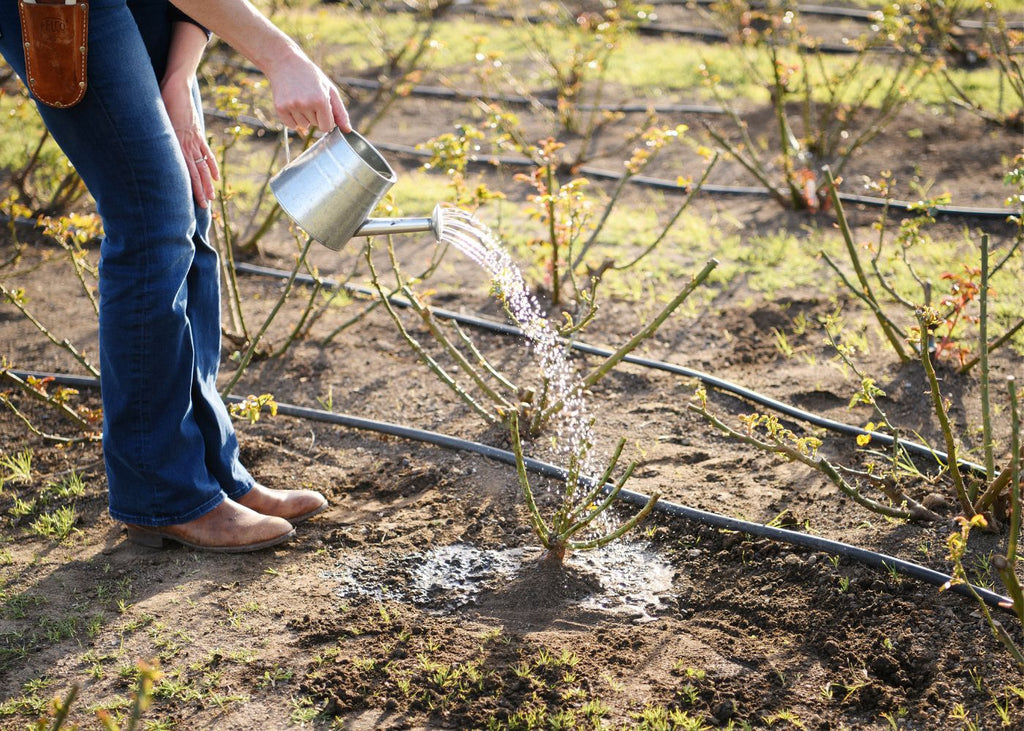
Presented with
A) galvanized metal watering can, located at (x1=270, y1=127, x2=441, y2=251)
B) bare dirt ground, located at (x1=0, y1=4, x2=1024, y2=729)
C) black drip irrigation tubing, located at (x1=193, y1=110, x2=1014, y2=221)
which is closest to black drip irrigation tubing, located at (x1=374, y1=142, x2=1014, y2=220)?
black drip irrigation tubing, located at (x1=193, y1=110, x2=1014, y2=221)

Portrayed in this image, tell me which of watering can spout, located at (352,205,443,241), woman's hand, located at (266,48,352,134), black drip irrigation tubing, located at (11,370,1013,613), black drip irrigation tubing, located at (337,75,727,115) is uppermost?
woman's hand, located at (266,48,352,134)

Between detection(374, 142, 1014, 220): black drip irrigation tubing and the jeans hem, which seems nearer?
the jeans hem

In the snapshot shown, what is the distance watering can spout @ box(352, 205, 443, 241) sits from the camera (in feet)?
7.05

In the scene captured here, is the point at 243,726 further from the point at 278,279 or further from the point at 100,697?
the point at 278,279

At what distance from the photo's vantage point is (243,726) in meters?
1.87

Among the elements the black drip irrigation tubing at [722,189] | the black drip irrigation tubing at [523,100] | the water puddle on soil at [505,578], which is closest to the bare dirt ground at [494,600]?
the water puddle on soil at [505,578]

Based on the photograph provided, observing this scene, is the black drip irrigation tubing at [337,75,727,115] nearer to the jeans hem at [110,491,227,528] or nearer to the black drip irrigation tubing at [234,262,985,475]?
the black drip irrigation tubing at [234,262,985,475]

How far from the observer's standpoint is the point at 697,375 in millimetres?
3168

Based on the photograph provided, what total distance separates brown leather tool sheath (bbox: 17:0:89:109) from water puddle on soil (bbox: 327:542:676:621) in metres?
1.18

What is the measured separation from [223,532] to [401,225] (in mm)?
834

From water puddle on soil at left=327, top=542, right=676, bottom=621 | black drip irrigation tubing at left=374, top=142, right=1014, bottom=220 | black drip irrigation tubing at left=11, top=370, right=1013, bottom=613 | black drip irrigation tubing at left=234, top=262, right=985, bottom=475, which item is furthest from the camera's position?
black drip irrigation tubing at left=374, top=142, right=1014, bottom=220

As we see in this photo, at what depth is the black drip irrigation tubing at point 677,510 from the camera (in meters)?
2.14

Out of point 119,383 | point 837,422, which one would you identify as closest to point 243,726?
point 119,383

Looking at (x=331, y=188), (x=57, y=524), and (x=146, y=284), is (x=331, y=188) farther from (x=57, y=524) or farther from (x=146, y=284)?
(x=57, y=524)
